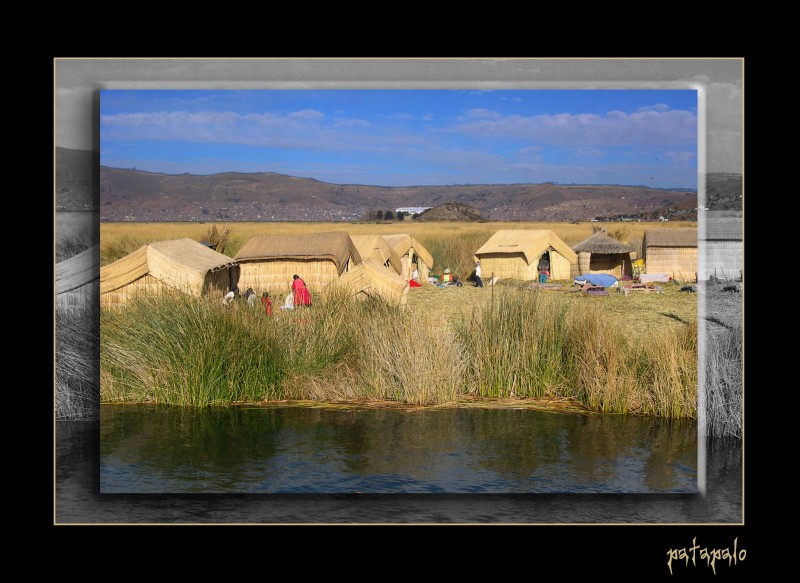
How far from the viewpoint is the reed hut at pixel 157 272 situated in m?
12.5

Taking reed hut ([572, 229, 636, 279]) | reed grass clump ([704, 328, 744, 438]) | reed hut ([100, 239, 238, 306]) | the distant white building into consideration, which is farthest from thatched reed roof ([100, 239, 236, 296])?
the distant white building

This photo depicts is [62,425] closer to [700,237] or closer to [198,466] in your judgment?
[198,466]

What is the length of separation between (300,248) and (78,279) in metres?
14.8

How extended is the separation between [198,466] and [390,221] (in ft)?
227

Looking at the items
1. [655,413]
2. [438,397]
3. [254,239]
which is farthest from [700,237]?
[254,239]

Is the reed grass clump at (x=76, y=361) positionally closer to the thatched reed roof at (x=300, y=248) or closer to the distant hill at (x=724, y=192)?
the distant hill at (x=724, y=192)

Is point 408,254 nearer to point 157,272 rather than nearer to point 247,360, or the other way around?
point 157,272

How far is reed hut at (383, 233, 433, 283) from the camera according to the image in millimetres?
25641

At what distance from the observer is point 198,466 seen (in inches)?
261

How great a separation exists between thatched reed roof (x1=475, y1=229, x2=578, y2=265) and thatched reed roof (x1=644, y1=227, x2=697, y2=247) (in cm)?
239

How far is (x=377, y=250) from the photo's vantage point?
23266 millimetres

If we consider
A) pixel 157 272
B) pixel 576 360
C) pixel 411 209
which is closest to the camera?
pixel 576 360

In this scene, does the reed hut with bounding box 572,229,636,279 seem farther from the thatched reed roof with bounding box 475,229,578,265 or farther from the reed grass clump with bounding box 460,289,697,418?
the reed grass clump with bounding box 460,289,697,418

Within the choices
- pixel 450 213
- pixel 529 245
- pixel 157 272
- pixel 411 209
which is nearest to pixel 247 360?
pixel 157 272
